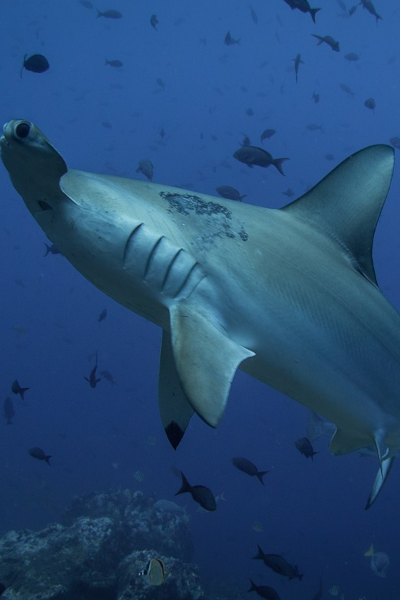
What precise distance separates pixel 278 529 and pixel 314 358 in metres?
31.7

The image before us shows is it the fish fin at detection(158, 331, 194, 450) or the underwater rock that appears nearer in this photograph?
the fish fin at detection(158, 331, 194, 450)

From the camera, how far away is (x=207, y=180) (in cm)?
3919

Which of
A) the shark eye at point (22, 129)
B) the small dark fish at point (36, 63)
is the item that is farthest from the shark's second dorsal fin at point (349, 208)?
the small dark fish at point (36, 63)

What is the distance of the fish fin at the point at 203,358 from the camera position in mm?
1594

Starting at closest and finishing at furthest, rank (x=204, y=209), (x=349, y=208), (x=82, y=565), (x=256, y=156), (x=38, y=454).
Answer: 1. (x=204, y=209)
2. (x=349, y=208)
3. (x=82, y=565)
4. (x=256, y=156)
5. (x=38, y=454)

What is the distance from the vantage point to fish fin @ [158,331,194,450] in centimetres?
246

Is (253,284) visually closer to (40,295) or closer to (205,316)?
(205,316)

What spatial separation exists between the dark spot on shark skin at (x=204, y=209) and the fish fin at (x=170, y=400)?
0.67 m

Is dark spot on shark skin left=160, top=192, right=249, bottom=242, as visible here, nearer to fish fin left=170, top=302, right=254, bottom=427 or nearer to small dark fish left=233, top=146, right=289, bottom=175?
fish fin left=170, top=302, right=254, bottom=427

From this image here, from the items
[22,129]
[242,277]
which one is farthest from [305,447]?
[22,129]

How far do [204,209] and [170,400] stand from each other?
3.44ft

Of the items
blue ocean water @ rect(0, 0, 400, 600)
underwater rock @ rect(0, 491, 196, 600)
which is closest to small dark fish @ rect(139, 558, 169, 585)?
underwater rock @ rect(0, 491, 196, 600)

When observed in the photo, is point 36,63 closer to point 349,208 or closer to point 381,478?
point 349,208

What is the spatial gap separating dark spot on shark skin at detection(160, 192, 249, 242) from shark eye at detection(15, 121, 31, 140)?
67cm
